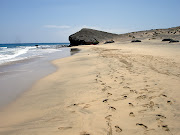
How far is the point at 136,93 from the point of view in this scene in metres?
3.45

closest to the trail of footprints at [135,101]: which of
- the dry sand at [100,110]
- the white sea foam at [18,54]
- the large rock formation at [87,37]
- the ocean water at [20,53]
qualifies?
the dry sand at [100,110]

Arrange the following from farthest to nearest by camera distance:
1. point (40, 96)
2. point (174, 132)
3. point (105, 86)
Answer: point (105, 86) → point (40, 96) → point (174, 132)

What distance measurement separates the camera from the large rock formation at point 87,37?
36.1 metres

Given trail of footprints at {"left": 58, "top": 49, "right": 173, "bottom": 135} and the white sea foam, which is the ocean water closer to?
the white sea foam

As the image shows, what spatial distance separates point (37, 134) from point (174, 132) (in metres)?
2.10

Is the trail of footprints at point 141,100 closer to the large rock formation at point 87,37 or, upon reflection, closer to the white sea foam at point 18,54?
the white sea foam at point 18,54

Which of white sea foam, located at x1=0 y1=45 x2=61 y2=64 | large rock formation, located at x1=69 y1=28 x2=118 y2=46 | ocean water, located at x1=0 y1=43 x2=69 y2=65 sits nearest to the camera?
white sea foam, located at x1=0 y1=45 x2=61 y2=64

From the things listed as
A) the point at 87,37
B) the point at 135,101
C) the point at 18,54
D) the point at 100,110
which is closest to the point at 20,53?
the point at 18,54

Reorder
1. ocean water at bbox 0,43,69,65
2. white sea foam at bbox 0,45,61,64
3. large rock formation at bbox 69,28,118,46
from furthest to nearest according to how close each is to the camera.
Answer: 1. large rock formation at bbox 69,28,118,46
2. ocean water at bbox 0,43,69,65
3. white sea foam at bbox 0,45,61,64

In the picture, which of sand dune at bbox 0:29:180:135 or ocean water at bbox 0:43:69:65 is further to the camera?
ocean water at bbox 0:43:69:65

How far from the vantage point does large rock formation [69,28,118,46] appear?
36.1 meters

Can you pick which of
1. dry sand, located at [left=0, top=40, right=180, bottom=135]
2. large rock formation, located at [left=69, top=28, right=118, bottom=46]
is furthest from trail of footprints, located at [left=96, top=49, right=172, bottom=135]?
large rock formation, located at [left=69, top=28, right=118, bottom=46]

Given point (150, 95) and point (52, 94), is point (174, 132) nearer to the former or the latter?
point (150, 95)

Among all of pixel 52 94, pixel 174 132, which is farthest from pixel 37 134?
pixel 174 132
